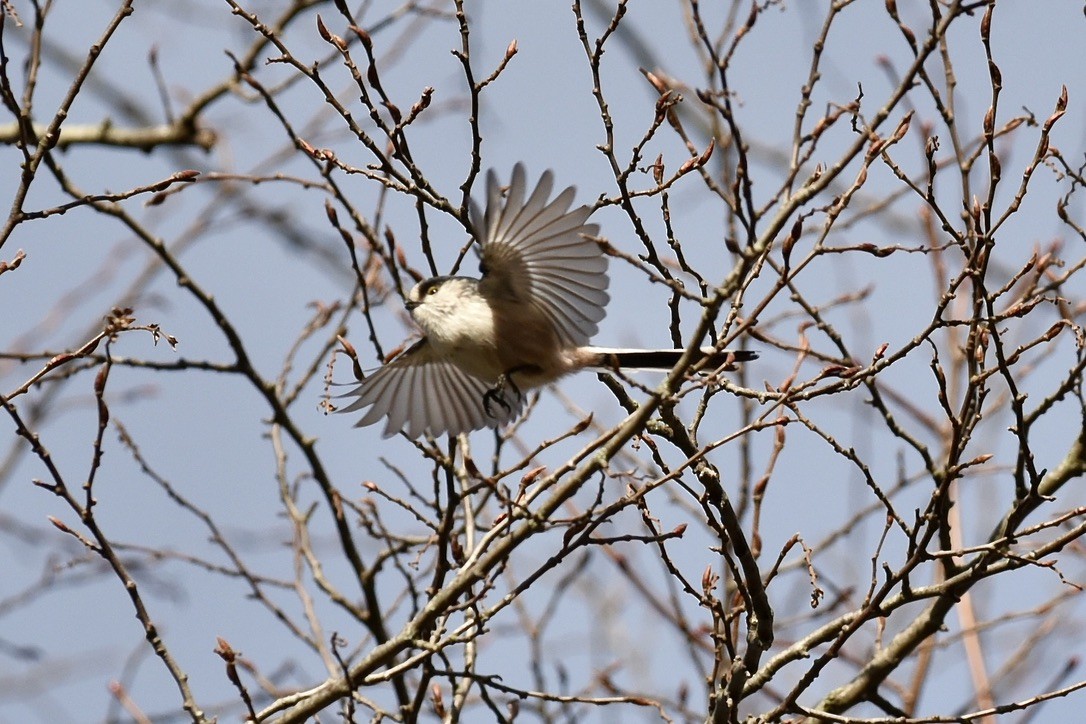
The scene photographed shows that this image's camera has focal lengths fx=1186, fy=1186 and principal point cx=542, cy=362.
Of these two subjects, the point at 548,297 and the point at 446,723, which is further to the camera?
the point at 548,297

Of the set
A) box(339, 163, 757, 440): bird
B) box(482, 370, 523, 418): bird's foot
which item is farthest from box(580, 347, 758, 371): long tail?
box(482, 370, 523, 418): bird's foot

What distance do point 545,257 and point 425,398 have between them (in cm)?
87

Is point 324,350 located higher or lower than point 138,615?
higher

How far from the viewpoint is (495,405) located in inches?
163

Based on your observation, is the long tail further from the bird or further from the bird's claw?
the bird's claw

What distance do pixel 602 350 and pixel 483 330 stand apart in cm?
40

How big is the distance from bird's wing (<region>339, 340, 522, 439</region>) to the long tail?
34 cm

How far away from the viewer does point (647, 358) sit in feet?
12.0

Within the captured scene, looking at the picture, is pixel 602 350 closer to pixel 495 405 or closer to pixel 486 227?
pixel 495 405

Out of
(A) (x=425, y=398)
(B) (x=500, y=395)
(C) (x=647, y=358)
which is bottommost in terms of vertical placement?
(C) (x=647, y=358)

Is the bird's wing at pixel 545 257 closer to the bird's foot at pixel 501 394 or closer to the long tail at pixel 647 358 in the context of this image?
the long tail at pixel 647 358

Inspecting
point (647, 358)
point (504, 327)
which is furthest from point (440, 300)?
point (647, 358)

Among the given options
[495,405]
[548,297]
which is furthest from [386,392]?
[548,297]

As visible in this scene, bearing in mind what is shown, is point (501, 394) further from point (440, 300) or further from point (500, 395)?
point (440, 300)
